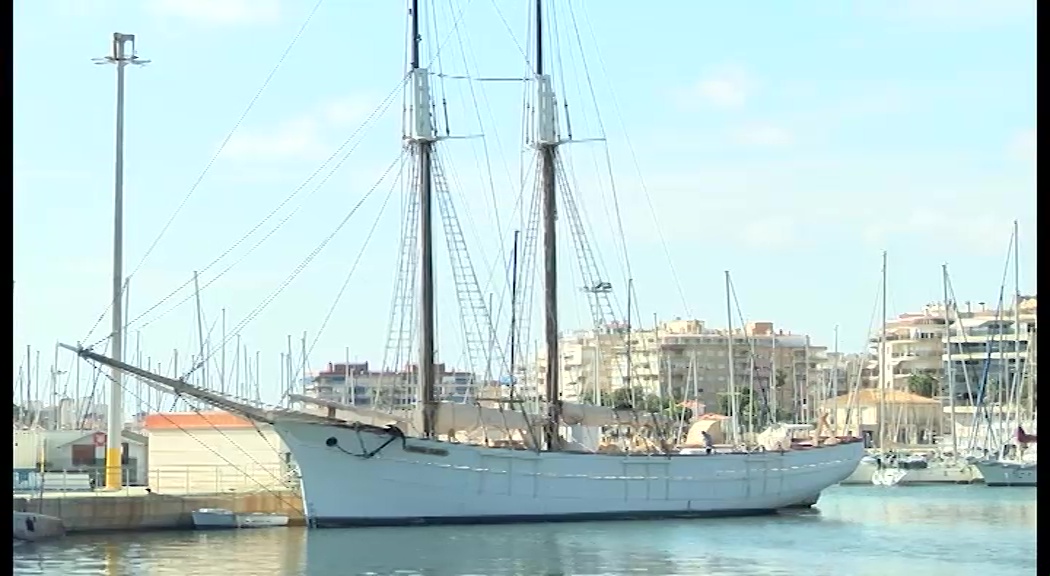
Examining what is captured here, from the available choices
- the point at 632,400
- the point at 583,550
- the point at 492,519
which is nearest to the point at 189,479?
the point at 492,519

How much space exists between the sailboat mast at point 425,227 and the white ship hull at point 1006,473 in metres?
36.4

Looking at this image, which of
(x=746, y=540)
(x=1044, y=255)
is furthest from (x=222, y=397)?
(x=1044, y=255)

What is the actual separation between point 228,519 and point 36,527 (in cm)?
667

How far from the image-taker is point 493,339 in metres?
49.6

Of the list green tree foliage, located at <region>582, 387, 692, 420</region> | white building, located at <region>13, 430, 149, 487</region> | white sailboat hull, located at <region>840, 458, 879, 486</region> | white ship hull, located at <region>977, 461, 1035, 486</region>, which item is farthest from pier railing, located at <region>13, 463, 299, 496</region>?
white sailboat hull, located at <region>840, 458, 879, 486</region>

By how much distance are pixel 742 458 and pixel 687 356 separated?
117594 millimetres

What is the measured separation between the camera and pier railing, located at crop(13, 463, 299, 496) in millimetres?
41606

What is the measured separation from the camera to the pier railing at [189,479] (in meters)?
41.6

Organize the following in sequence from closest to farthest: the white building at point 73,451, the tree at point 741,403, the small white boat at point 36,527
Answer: the small white boat at point 36,527 < the white building at point 73,451 < the tree at point 741,403

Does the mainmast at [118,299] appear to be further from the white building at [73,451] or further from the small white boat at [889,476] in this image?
the small white boat at [889,476]

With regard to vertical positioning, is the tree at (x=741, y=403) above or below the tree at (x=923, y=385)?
below

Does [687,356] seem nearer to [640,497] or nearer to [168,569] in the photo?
[640,497]

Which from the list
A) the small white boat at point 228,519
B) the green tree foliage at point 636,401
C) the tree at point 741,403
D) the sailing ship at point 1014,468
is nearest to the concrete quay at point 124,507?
Answer: the small white boat at point 228,519

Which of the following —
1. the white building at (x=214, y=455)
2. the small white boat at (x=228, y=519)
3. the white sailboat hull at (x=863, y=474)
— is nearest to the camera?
the small white boat at (x=228, y=519)
